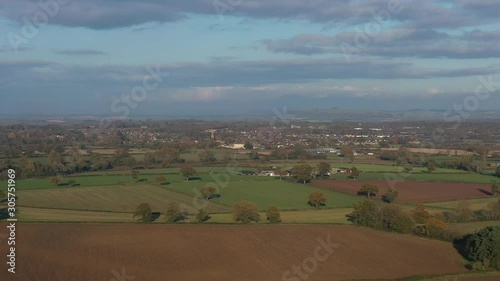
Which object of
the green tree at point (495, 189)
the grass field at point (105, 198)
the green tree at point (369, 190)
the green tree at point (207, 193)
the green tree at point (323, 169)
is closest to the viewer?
the grass field at point (105, 198)

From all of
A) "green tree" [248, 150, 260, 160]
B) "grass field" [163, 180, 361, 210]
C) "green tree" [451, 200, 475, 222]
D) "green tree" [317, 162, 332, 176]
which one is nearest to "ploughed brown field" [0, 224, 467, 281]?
"green tree" [451, 200, 475, 222]

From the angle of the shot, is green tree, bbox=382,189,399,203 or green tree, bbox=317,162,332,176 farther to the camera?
green tree, bbox=317,162,332,176

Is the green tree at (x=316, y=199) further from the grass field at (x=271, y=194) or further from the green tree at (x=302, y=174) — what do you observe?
the green tree at (x=302, y=174)

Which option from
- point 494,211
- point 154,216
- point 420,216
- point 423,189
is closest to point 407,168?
point 423,189

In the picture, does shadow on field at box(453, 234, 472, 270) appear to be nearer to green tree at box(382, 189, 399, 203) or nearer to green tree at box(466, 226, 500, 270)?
green tree at box(466, 226, 500, 270)

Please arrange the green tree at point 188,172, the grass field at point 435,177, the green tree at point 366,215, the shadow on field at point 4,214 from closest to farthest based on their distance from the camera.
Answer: the shadow on field at point 4,214, the green tree at point 366,215, the green tree at point 188,172, the grass field at point 435,177

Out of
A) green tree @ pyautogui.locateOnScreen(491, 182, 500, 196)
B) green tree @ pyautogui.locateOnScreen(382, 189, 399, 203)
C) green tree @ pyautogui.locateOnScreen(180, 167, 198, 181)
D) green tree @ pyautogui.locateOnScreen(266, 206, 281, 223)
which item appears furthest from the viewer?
green tree @ pyautogui.locateOnScreen(180, 167, 198, 181)

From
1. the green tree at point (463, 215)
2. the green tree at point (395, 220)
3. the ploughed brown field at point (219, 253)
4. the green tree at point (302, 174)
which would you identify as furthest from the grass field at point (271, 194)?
the ploughed brown field at point (219, 253)

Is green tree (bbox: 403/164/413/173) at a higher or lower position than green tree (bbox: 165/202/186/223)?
higher
